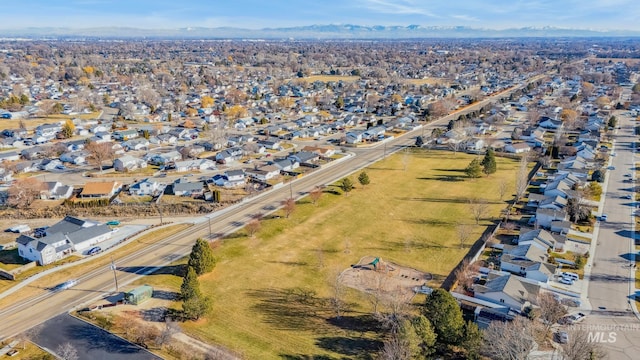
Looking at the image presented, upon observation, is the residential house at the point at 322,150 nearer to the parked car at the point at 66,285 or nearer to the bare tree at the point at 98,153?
the bare tree at the point at 98,153

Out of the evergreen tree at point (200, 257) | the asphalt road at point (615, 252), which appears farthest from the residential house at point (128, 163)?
the asphalt road at point (615, 252)

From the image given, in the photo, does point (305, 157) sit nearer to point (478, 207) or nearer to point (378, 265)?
point (478, 207)

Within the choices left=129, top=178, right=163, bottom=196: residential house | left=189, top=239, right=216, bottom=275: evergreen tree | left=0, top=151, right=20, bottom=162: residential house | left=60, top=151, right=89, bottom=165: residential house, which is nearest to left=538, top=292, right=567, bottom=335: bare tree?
left=189, top=239, right=216, bottom=275: evergreen tree

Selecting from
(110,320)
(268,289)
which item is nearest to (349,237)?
(268,289)

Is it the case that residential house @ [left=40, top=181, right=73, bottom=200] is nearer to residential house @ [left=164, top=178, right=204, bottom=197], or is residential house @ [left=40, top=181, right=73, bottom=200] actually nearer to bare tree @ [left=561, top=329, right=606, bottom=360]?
residential house @ [left=164, top=178, right=204, bottom=197]

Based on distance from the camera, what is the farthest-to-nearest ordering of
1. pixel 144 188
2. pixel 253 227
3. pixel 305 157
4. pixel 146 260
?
1. pixel 305 157
2. pixel 144 188
3. pixel 253 227
4. pixel 146 260

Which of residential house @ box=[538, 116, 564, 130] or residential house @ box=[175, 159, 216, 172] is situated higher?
residential house @ box=[538, 116, 564, 130]

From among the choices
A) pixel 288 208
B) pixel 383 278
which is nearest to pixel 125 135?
pixel 288 208
